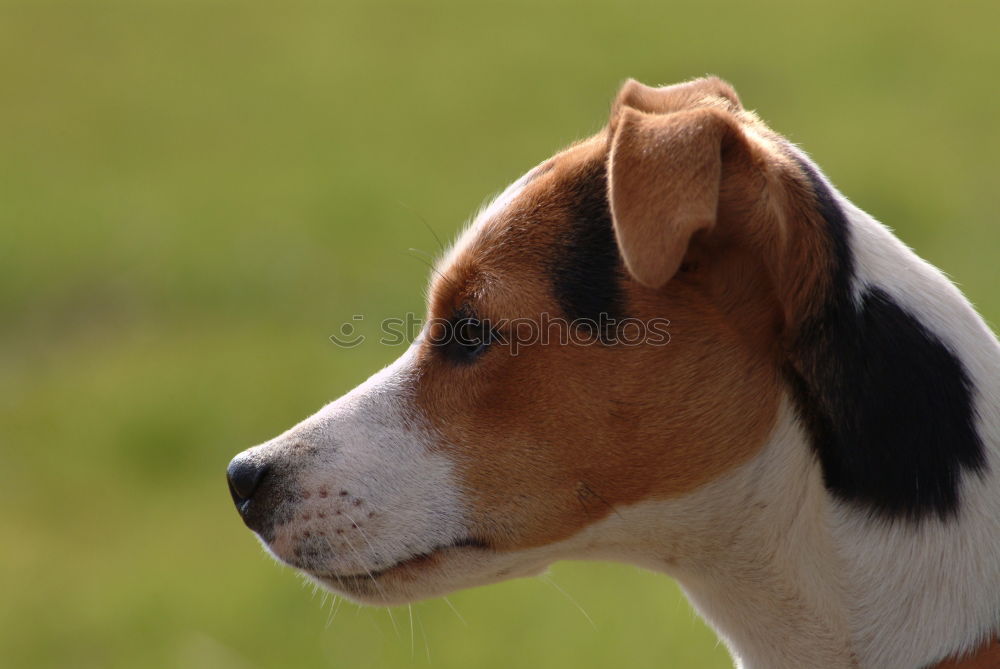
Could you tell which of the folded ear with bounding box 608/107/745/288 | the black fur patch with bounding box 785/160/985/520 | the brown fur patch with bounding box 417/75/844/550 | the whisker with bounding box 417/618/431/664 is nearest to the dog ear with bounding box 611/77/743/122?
the brown fur patch with bounding box 417/75/844/550

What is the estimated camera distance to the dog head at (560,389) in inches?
137

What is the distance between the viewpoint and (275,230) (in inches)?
538

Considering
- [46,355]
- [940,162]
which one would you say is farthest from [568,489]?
[940,162]

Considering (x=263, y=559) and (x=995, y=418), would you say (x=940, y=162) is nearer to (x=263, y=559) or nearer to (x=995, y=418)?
(x=263, y=559)

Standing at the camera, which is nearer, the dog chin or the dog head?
the dog head

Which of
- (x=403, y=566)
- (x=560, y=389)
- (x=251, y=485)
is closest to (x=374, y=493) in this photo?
(x=403, y=566)

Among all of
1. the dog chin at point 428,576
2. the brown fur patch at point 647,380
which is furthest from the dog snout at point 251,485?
the brown fur patch at point 647,380

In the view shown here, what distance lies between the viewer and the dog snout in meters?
3.88

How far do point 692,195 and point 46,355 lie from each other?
9.45 metres

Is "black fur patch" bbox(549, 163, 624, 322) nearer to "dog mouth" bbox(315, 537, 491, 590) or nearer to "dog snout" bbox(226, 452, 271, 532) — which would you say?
"dog mouth" bbox(315, 537, 491, 590)

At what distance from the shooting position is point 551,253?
12.6 feet

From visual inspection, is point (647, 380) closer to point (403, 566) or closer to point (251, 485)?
point (403, 566)

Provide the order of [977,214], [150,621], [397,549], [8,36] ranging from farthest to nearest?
[8,36] → [977,214] → [150,621] → [397,549]

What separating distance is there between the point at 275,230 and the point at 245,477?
10014 mm
